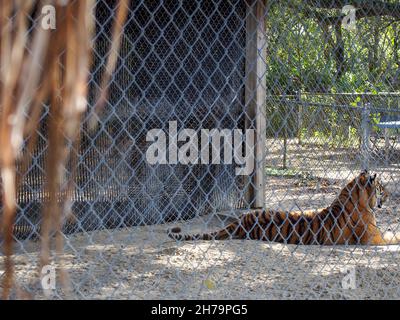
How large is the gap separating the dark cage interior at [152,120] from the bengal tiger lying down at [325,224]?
58 cm

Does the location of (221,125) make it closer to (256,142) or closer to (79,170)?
(256,142)

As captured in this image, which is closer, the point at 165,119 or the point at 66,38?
the point at 66,38

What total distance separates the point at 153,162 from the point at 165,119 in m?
0.48

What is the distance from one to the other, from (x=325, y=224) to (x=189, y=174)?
1660 millimetres

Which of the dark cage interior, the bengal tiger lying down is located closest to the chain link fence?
the dark cage interior

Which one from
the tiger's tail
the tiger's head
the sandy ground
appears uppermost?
the tiger's head

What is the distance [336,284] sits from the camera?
3.88m

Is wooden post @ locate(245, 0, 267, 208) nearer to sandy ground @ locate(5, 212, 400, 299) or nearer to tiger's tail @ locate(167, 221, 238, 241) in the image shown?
tiger's tail @ locate(167, 221, 238, 241)

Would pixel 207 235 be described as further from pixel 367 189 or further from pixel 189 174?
pixel 367 189

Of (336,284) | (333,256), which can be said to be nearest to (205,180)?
(333,256)

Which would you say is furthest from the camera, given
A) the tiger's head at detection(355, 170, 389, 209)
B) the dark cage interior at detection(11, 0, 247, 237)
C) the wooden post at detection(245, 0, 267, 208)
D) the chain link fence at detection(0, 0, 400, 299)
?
the wooden post at detection(245, 0, 267, 208)

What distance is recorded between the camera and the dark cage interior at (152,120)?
5846 millimetres

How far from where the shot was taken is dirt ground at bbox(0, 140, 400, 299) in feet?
12.1

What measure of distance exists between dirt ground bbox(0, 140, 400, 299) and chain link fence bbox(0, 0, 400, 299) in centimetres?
1
